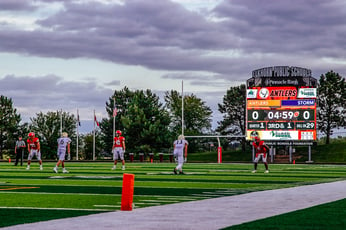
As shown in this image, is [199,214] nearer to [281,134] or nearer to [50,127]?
[281,134]

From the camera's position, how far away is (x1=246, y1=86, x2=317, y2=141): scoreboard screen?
53250 mm

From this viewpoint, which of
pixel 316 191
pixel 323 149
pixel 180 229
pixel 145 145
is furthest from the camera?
pixel 145 145

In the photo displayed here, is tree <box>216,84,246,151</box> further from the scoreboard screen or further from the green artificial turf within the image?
the green artificial turf

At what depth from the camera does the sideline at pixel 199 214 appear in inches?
362

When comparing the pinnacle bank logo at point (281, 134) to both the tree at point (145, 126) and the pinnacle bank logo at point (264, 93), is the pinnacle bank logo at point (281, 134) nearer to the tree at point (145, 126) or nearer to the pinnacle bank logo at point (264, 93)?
the pinnacle bank logo at point (264, 93)

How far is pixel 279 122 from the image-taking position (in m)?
54.0

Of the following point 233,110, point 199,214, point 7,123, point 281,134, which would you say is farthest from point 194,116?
point 199,214

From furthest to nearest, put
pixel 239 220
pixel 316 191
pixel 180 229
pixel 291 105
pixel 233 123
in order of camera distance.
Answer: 1. pixel 233 123
2. pixel 291 105
3. pixel 316 191
4. pixel 239 220
5. pixel 180 229

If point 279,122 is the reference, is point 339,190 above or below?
below

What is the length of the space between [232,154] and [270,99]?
1008 inches

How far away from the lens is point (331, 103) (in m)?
86.1

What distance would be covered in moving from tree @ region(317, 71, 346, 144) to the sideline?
72.9 metres

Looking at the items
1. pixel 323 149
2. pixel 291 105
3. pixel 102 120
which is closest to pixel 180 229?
pixel 291 105

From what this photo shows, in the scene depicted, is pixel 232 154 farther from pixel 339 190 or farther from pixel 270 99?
pixel 339 190
